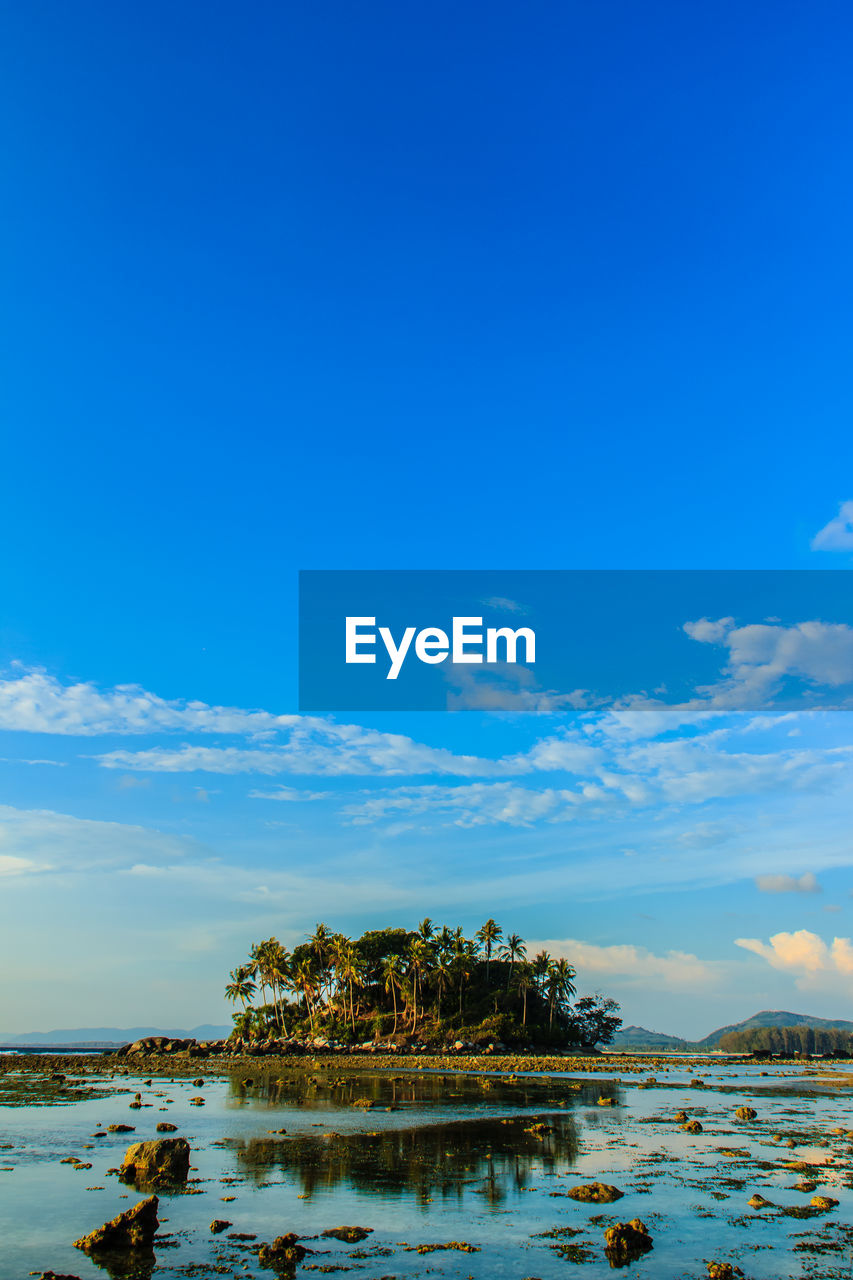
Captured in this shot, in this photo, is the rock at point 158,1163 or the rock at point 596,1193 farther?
the rock at point 158,1163

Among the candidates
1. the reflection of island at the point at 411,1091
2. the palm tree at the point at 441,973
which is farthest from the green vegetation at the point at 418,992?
the reflection of island at the point at 411,1091

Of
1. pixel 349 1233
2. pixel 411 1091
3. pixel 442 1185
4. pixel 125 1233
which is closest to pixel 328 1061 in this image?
pixel 411 1091

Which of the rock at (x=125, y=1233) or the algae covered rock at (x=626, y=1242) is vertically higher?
the rock at (x=125, y=1233)

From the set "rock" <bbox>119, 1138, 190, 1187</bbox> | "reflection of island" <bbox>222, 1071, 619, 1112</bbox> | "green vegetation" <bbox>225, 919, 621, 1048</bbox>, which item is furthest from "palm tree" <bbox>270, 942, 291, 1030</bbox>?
"rock" <bbox>119, 1138, 190, 1187</bbox>

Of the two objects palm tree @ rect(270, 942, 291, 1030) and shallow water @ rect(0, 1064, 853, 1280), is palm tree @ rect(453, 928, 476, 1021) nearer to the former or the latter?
palm tree @ rect(270, 942, 291, 1030)

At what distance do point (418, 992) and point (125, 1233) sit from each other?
12035 cm

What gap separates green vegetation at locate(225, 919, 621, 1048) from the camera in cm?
12812

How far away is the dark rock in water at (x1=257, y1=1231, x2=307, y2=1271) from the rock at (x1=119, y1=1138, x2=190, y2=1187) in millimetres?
8992

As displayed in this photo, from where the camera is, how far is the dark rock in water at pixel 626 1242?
60.0 feet

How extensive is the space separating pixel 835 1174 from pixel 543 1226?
13.3 meters

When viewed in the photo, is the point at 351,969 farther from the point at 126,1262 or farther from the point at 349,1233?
the point at 126,1262

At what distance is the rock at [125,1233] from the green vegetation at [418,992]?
11279cm

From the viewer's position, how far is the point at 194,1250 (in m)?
18.3

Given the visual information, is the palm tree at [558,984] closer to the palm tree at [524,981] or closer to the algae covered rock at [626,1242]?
the palm tree at [524,981]
